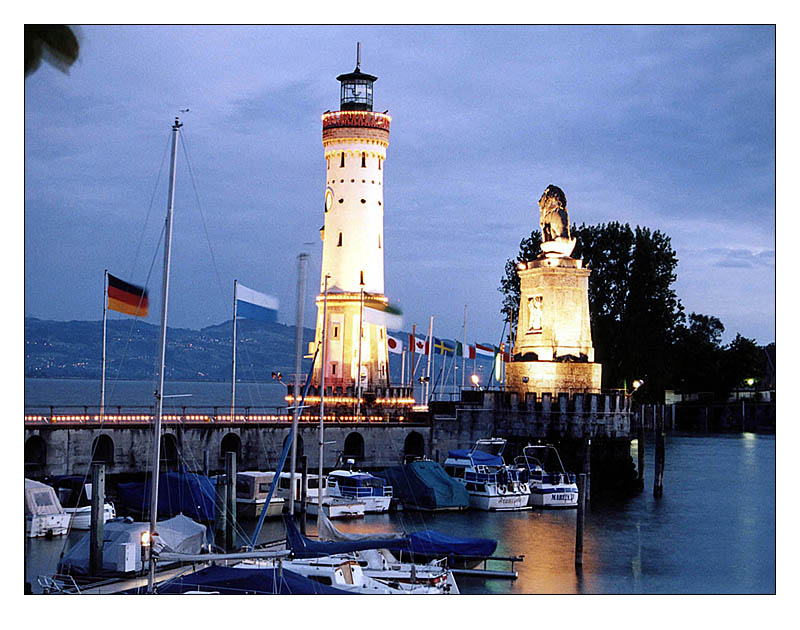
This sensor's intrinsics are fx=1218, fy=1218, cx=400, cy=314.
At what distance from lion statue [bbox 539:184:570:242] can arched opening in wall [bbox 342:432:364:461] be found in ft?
46.4

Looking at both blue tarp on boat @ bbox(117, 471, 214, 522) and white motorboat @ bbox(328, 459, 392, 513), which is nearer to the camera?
blue tarp on boat @ bbox(117, 471, 214, 522)

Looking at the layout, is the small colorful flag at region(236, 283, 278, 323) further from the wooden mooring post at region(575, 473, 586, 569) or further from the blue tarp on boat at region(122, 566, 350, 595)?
the blue tarp on boat at region(122, 566, 350, 595)

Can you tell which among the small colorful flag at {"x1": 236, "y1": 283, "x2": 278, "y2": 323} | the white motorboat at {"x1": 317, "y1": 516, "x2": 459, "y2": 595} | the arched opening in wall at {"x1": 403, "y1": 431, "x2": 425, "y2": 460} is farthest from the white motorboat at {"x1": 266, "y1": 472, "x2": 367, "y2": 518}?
the white motorboat at {"x1": 317, "y1": 516, "x2": 459, "y2": 595}

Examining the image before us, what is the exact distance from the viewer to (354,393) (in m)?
64.8

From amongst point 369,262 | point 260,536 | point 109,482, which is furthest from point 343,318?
point 260,536

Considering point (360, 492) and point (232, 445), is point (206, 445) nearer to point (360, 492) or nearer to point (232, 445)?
point (232, 445)

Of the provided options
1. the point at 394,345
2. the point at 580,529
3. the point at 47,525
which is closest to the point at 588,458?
the point at 394,345

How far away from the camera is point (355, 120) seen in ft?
221

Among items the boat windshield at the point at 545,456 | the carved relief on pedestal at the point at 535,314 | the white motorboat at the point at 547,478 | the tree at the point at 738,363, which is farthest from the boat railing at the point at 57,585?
the tree at the point at 738,363

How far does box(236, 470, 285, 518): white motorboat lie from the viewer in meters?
44.9

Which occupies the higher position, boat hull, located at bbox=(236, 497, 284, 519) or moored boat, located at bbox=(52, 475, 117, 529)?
moored boat, located at bbox=(52, 475, 117, 529)

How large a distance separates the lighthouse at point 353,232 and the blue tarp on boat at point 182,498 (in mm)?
23373

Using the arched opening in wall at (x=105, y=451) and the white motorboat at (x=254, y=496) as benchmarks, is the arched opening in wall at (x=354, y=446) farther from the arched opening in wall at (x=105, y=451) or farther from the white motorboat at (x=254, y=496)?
the arched opening in wall at (x=105, y=451)

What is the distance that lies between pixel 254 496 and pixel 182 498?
4169 millimetres
